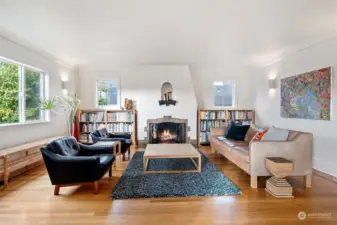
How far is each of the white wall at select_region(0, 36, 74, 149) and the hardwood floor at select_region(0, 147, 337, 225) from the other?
1.03 metres

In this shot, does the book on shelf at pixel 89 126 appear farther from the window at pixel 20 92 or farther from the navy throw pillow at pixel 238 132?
the navy throw pillow at pixel 238 132

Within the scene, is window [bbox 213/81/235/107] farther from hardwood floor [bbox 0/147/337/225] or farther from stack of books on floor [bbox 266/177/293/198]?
stack of books on floor [bbox 266/177/293/198]

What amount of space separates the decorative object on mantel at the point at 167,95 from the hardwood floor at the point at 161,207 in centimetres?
342

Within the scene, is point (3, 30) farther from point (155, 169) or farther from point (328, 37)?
point (328, 37)

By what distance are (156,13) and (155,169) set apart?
8.72 ft

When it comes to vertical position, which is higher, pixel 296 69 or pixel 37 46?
pixel 37 46

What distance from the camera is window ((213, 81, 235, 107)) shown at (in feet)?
21.7

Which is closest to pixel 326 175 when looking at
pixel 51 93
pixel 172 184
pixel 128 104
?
pixel 172 184

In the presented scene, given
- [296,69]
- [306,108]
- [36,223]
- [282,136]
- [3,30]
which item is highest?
[3,30]

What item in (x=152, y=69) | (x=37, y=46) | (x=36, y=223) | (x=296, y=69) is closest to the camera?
(x=36, y=223)

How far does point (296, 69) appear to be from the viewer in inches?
175

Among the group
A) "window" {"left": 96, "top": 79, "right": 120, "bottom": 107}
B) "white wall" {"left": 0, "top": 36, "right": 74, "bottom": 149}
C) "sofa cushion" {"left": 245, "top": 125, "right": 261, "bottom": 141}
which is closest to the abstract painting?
"sofa cushion" {"left": 245, "top": 125, "right": 261, "bottom": 141}

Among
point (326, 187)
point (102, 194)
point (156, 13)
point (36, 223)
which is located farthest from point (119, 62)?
point (326, 187)

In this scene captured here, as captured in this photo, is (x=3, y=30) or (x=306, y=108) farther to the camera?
(x=306, y=108)
